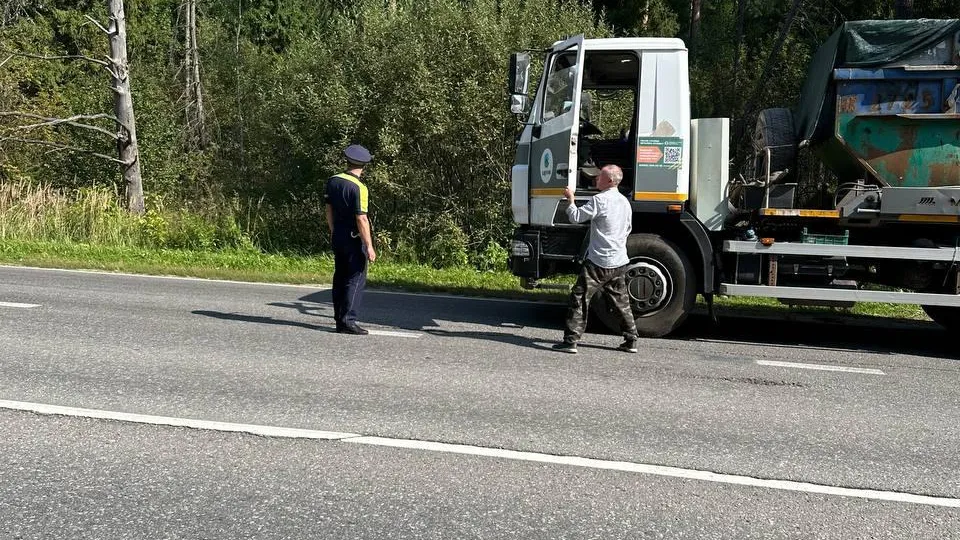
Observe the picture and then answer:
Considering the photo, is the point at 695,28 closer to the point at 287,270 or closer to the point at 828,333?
the point at 287,270

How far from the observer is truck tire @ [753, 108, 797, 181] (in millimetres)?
8477

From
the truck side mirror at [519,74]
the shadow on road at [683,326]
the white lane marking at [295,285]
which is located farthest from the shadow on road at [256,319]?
the truck side mirror at [519,74]

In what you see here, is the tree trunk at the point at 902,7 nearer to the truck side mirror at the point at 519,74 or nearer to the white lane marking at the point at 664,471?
the truck side mirror at the point at 519,74

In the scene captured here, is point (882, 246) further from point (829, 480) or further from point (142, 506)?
point (142, 506)

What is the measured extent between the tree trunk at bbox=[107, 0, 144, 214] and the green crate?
1459 cm

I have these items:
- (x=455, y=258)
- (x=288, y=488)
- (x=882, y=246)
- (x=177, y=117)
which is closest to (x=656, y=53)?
(x=882, y=246)

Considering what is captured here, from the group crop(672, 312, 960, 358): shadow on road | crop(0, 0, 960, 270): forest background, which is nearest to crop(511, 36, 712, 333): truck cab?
crop(672, 312, 960, 358): shadow on road

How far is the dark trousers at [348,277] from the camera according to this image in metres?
7.82

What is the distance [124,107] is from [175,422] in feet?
50.3

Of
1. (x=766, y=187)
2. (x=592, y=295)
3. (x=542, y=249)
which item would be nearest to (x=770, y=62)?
(x=766, y=187)

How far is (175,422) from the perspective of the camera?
4938mm

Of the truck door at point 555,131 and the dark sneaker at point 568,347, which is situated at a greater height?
the truck door at point 555,131

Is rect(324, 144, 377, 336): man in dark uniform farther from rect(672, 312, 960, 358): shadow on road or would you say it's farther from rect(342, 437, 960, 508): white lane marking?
rect(672, 312, 960, 358): shadow on road

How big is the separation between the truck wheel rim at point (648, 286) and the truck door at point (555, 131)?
3.29 ft
